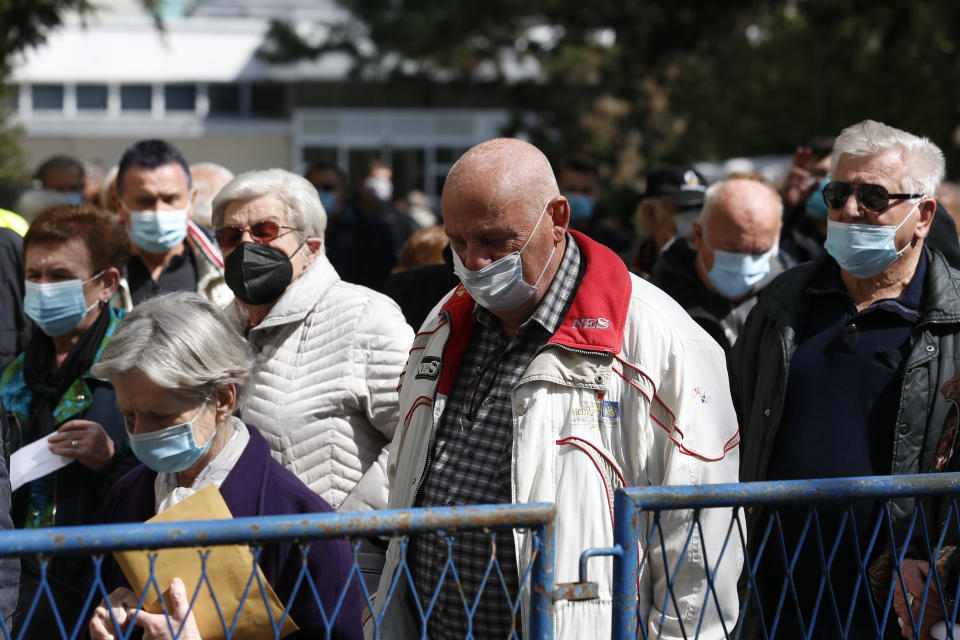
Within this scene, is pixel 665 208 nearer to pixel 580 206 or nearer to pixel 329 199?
pixel 580 206

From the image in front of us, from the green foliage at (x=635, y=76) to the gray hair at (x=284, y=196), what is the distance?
20.9 metres

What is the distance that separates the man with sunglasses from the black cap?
2.17m

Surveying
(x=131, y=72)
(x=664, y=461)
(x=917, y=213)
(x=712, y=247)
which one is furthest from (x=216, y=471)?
(x=131, y=72)

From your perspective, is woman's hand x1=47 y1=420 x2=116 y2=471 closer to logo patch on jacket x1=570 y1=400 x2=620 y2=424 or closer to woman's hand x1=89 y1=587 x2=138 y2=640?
woman's hand x1=89 y1=587 x2=138 y2=640

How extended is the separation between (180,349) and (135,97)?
4268 centimetres

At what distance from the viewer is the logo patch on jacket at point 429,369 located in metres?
3.20

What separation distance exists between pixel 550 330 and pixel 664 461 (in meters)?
0.44

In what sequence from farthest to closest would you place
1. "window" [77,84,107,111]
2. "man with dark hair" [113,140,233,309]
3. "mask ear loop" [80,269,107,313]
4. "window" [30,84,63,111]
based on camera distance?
"window" [77,84,107,111] < "window" [30,84,63,111] < "man with dark hair" [113,140,233,309] < "mask ear loop" [80,269,107,313]

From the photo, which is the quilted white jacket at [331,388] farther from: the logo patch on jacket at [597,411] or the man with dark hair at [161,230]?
the man with dark hair at [161,230]

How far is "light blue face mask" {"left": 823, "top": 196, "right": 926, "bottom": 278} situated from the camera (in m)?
3.87

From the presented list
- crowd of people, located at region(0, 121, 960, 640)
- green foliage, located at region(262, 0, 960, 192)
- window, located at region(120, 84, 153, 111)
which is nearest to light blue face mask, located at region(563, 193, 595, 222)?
crowd of people, located at region(0, 121, 960, 640)

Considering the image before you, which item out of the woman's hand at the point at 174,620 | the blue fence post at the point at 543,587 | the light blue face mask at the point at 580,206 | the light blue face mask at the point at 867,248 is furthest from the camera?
the light blue face mask at the point at 580,206

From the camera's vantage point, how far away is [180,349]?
3.09 metres

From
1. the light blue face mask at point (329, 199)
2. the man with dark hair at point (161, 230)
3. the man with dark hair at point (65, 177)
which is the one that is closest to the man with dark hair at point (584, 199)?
the light blue face mask at point (329, 199)
